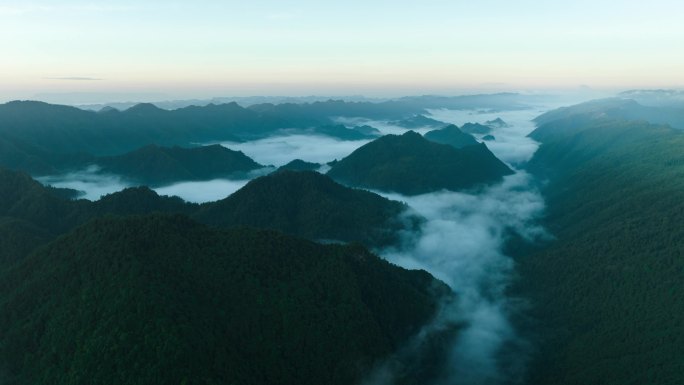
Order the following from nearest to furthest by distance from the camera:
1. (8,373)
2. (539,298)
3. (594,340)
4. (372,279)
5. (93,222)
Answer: (8,373) < (93,222) < (372,279) < (594,340) < (539,298)

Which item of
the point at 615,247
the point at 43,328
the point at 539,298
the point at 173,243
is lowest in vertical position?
the point at 539,298

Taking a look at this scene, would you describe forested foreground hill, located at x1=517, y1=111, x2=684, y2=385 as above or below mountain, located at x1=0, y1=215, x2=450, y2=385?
below

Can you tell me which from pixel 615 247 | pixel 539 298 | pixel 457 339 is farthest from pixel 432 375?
pixel 615 247

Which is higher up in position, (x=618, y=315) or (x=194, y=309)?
(x=194, y=309)

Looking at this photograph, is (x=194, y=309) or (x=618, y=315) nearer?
(x=194, y=309)

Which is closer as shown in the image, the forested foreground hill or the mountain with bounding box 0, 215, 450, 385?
the mountain with bounding box 0, 215, 450, 385

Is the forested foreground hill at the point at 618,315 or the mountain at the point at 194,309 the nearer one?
the mountain at the point at 194,309

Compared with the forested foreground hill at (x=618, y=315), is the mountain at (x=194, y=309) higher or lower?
higher

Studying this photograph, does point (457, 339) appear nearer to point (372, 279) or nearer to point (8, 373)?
point (372, 279)
